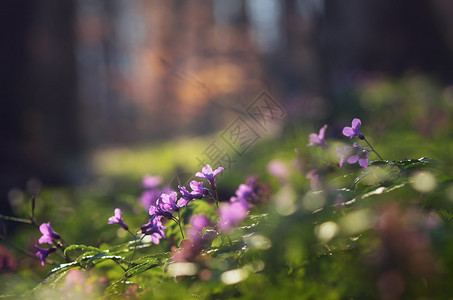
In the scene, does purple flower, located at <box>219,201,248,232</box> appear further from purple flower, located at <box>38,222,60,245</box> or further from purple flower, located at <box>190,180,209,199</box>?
purple flower, located at <box>38,222,60,245</box>

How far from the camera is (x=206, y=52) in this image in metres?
39.9

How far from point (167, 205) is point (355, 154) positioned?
2.22 ft

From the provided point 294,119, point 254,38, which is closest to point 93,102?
point 254,38

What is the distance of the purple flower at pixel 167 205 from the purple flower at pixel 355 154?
0.56 meters

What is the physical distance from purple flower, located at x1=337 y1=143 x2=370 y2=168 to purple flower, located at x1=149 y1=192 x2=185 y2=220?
56cm

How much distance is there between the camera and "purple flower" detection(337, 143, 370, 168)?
1650 mm

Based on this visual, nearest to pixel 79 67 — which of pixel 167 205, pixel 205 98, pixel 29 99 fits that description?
pixel 29 99

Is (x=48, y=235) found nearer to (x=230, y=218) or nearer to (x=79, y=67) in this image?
(x=230, y=218)

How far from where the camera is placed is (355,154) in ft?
5.66

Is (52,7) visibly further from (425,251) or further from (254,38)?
(254,38)

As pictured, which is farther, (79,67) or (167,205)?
(79,67)

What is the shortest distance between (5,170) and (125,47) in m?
35.8

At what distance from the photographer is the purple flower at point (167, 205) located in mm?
1622

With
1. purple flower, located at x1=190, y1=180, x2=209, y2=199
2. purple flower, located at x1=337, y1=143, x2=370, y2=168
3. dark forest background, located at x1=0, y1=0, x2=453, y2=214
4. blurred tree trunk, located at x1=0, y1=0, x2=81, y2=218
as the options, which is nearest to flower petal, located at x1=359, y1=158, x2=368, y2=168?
purple flower, located at x1=337, y1=143, x2=370, y2=168
